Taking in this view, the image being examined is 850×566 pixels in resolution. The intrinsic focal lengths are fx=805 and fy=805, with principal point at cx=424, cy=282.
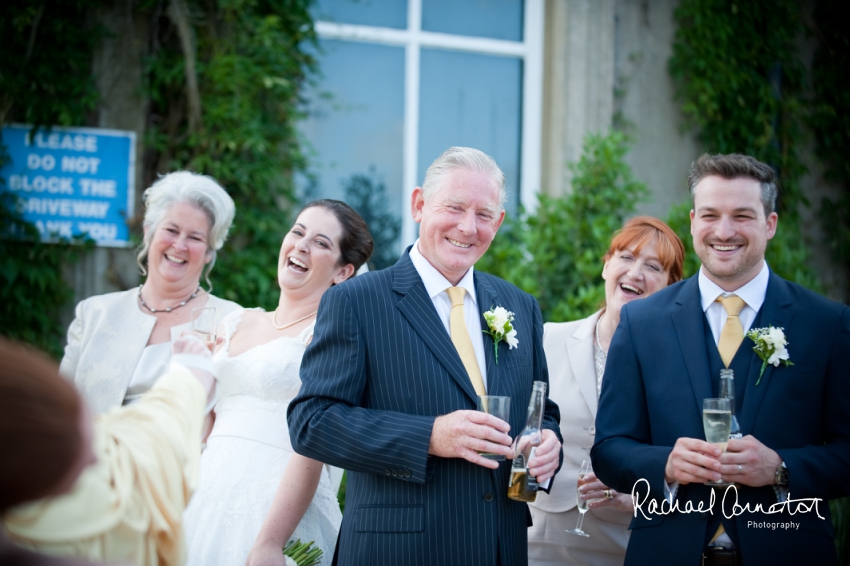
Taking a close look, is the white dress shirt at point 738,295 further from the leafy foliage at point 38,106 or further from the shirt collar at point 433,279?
the leafy foliage at point 38,106

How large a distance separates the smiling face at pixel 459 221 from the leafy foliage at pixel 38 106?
4.04 metres

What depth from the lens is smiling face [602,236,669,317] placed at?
4.00 metres

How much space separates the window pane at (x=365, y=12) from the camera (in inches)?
275

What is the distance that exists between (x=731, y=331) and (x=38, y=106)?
17.4 feet

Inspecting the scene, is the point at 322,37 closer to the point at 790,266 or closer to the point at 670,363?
the point at 790,266

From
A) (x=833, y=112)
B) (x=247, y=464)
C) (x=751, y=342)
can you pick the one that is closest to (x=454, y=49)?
(x=833, y=112)

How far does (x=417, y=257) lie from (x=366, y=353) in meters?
0.49

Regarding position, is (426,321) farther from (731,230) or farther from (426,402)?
(731,230)

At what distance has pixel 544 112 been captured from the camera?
24.7 ft

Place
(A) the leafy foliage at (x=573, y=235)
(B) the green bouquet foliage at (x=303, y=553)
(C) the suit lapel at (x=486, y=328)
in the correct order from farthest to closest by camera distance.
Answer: (A) the leafy foliage at (x=573, y=235), (B) the green bouquet foliage at (x=303, y=553), (C) the suit lapel at (x=486, y=328)

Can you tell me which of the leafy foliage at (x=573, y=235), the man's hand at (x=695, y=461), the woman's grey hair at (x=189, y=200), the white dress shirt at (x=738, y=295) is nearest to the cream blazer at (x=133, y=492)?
the man's hand at (x=695, y=461)

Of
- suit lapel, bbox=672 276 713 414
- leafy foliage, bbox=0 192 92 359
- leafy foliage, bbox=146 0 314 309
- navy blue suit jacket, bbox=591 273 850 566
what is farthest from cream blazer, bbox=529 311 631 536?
leafy foliage, bbox=0 192 92 359

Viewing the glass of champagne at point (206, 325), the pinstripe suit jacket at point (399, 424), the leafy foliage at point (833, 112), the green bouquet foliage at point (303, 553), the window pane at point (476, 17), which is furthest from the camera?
the leafy foliage at point (833, 112)

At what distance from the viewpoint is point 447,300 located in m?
3.08
